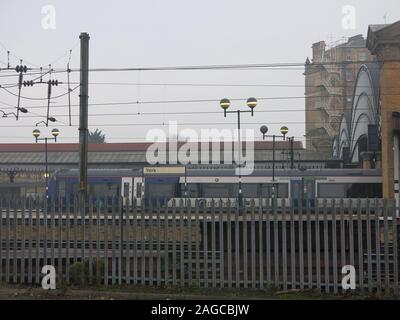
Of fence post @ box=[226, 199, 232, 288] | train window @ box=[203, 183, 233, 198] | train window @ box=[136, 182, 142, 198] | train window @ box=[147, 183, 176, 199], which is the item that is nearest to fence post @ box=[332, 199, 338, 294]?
fence post @ box=[226, 199, 232, 288]

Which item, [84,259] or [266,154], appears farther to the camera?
[266,154]

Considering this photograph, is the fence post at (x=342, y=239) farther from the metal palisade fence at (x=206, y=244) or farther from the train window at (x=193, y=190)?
the train window at (x=193, y=190)

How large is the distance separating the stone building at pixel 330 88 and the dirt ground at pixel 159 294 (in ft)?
218

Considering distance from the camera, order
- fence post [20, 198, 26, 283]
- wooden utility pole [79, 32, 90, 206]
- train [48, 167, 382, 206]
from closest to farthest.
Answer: fence post [20, 198, 26, 283]
wooden utility pole [79, 32, 90, 206]
train [48, 167, 382, 206]

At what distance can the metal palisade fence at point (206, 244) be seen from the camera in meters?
10.7

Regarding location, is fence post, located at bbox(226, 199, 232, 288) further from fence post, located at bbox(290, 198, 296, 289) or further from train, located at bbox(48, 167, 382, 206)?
train, located at bbox(48, 167, 382, 206)

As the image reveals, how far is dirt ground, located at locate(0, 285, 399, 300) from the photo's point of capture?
33.4ft

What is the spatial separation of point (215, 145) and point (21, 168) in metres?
20.0

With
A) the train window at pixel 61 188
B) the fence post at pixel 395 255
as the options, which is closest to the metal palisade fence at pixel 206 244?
the fence post at pixel 395 255

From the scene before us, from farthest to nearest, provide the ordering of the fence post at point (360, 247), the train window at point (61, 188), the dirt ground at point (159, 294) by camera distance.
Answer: the train window at point (61, 188), the fence post at point (360, 247), the dirt ground at point (159, 294)

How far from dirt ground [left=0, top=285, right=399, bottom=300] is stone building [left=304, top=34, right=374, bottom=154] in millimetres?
66451
